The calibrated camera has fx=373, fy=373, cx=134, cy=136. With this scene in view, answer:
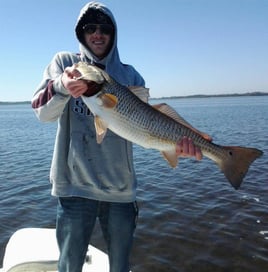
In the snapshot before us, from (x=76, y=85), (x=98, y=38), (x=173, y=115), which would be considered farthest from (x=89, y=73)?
(x=173, y=115)

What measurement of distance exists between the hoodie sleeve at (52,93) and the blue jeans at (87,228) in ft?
3.07

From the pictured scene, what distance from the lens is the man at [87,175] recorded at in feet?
12.9

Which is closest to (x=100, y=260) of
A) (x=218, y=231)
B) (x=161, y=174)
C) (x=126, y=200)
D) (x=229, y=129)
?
(x=126, y=200)

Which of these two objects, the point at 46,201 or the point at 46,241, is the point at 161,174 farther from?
the point at 46,241

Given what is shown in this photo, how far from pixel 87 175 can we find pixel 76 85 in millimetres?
1071

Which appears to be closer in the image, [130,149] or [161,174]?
[130,149]

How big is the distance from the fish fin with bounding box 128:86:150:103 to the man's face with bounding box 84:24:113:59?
80cm

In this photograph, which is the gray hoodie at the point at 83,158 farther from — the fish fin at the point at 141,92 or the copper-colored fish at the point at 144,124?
the fish fin at the point at 141,92

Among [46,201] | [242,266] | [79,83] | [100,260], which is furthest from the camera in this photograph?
[46,201]

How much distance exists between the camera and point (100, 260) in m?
5.49

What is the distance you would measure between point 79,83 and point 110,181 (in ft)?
3.96

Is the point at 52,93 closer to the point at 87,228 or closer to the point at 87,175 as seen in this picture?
the point at 87,175

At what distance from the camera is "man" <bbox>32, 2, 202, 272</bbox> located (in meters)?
3.93

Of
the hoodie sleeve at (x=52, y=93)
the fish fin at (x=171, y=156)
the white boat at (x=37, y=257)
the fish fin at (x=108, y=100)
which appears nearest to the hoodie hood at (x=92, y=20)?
the hoodie sleeve at (x=52, y=93)
